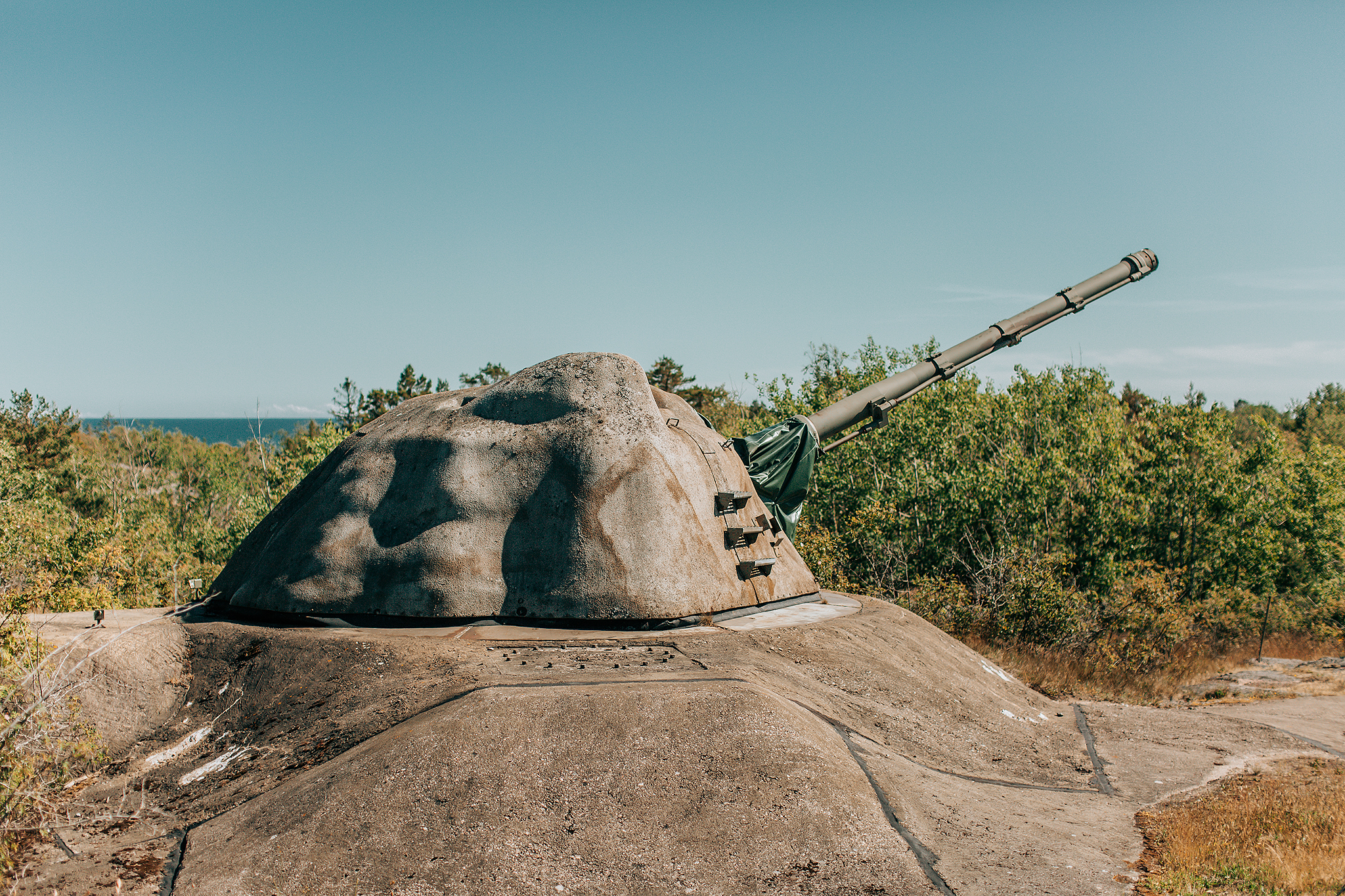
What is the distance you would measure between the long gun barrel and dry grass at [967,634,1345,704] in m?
4.72

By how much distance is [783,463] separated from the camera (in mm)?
11359

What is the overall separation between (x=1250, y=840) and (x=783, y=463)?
6207mm

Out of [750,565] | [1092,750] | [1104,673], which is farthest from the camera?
[1104,673]

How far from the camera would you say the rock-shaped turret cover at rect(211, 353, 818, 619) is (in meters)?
8.60

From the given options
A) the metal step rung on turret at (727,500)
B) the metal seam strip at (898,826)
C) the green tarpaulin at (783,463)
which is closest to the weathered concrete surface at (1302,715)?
the green tarpaulin at (783,463)

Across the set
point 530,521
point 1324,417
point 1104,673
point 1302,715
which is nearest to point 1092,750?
point 1104,673

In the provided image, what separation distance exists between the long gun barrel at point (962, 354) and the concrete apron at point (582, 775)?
12.9ft

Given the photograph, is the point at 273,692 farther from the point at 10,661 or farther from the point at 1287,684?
the point at 1287,684

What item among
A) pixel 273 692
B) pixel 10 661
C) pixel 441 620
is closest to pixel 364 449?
pixel 441 620


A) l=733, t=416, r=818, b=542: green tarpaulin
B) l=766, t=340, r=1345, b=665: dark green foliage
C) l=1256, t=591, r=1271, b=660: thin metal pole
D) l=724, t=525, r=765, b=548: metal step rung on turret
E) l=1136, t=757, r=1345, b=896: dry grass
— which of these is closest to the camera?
l=1136, t=757, r=1345, b=896: dry grass

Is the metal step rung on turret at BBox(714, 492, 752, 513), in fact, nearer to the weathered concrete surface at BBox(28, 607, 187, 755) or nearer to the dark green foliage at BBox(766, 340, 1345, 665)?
the weathered concrete surface at BBox(28, 607, 187, 755)

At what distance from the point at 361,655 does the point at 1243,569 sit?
24.3 m

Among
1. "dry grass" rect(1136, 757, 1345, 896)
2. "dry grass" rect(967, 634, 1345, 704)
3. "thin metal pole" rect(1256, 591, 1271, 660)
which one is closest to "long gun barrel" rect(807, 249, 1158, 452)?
"dry grass" rect(967, 634, 1345, 704)

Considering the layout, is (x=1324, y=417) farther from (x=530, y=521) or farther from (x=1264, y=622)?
(x=530, y=521)
